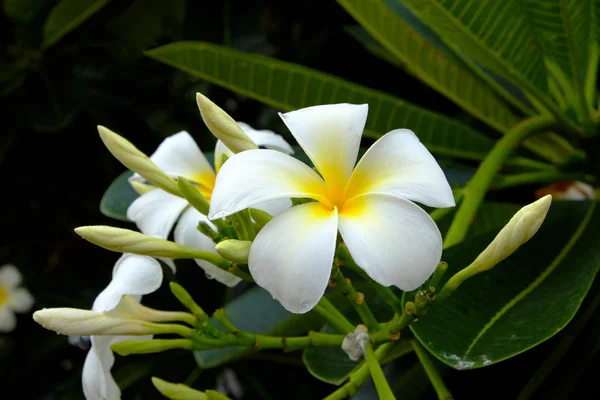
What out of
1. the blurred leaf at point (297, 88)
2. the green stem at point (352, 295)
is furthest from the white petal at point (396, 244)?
the blurred leaf at point (297, 88)

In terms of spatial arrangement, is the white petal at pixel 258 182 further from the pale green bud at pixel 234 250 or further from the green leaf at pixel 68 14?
the green leaf at pixel 68 14

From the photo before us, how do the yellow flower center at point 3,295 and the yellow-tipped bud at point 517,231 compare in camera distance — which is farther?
the yellow flower center at point 3,295

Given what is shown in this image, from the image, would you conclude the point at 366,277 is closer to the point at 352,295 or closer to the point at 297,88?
the point at 352,295

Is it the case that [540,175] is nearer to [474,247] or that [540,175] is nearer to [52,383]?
[474,247]

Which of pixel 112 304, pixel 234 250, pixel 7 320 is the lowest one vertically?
pixel 7 320

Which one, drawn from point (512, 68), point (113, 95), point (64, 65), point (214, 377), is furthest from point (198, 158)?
point (64, 65)

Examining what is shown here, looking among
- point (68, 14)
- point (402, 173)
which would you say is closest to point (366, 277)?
point (402, 173)
